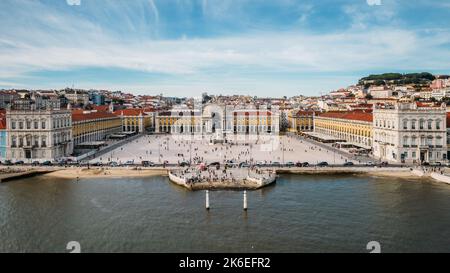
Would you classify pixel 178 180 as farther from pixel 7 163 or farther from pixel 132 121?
pixel 132 121

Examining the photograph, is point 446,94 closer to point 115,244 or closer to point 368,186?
point 368,186

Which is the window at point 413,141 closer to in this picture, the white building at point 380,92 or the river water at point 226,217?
the river water at point 226,217

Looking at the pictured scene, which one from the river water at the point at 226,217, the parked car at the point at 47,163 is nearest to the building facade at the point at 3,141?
the parked car at the point at 47,163

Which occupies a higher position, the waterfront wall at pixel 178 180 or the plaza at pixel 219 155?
the plaza at pixel 219 155

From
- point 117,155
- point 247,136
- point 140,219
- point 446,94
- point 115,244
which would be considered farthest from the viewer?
point 446,94

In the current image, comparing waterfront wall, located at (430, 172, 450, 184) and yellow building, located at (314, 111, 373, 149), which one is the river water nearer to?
waterfront wall, located at (430, 172, 450, 184)
